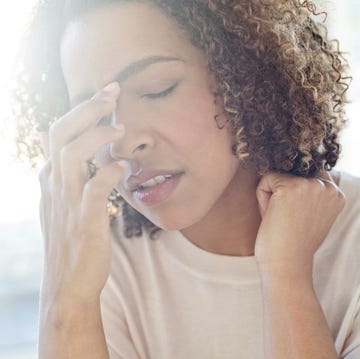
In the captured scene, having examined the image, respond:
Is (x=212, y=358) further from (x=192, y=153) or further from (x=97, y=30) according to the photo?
(x=97, y=30)

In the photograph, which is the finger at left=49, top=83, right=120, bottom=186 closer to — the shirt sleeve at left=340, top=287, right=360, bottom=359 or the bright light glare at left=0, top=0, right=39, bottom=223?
the bright light glare at left=0, top=0, right=39, bottom=223

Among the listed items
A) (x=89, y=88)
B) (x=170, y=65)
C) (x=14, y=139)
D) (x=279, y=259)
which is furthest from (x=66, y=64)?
(x=279, y=259)

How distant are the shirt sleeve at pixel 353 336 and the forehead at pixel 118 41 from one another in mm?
484

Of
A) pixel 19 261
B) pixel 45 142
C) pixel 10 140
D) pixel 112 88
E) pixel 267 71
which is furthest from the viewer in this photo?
pixel 19 261

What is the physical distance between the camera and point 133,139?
109 centimetres

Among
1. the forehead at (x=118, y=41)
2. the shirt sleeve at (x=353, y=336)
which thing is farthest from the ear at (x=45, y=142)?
the shirt sleeve at (x=353, y=336)

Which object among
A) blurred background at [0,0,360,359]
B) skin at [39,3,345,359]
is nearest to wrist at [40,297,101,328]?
skin at [39,3,345,359]

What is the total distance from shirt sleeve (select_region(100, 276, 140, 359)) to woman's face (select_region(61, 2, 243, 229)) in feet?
0.71

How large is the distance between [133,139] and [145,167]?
5 cm

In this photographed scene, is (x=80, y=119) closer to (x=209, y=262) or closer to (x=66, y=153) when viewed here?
(x=66, y=153)

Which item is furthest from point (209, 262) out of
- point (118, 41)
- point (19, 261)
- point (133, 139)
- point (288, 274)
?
point (19, 261)

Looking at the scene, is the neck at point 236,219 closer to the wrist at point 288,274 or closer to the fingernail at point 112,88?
the wrist at point 288,274

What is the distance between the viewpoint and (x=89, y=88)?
3.75ft

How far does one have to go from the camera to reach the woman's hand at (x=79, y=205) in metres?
1.08
